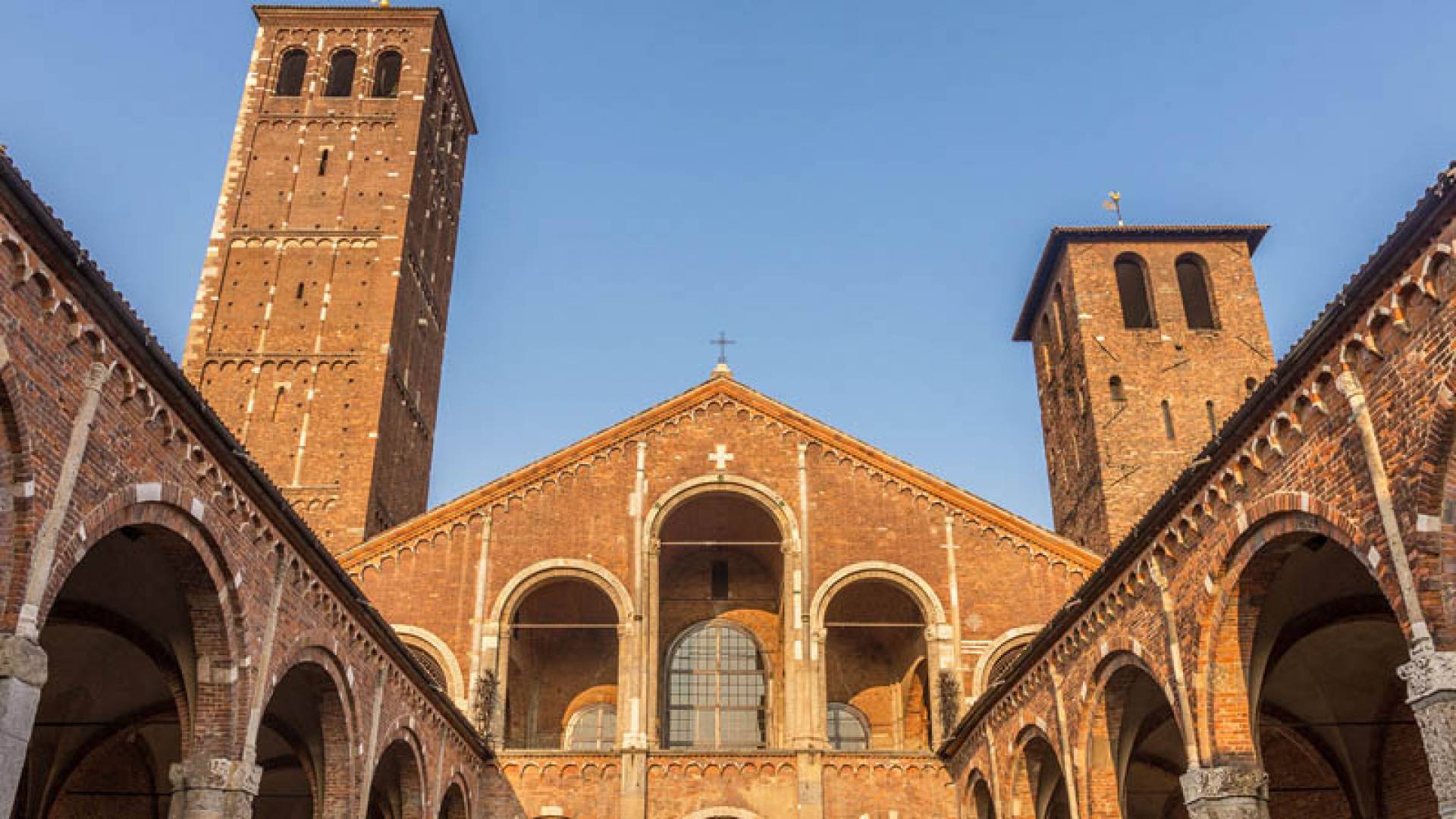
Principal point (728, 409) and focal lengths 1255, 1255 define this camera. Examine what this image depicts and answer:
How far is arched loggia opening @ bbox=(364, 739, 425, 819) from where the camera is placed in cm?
1803

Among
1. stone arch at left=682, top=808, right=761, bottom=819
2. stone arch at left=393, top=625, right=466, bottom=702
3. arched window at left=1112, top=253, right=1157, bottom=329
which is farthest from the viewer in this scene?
arched window at left=1112, top=253, right=1157, bottom=329

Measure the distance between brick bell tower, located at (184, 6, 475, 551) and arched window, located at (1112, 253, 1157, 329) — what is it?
1768cm

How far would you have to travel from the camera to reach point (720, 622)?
26.1 metres

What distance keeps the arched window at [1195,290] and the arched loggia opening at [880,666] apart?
419 inches

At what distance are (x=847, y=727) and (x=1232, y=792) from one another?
14.0 metres

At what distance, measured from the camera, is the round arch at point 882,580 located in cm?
2334

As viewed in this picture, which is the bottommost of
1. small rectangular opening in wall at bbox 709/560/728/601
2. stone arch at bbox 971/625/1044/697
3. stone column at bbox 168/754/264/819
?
stone column at bbox 168/754/264/819

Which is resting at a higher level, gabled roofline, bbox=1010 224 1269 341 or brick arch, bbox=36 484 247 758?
gabled roofline, bbox=1010 224 1269 341

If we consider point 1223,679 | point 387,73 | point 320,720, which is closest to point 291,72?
point 387,73

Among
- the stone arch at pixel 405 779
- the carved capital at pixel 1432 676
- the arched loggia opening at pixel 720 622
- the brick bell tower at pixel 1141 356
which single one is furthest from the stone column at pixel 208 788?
the brick bell tower at pixel 1141 356

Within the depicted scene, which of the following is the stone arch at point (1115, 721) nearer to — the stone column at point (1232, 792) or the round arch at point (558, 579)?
the stone column at point (1232, 792)

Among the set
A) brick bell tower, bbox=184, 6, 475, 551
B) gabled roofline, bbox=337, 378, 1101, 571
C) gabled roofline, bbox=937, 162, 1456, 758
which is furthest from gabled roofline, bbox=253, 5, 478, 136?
gabled roofline, bbox=937, 162, 1456, 758

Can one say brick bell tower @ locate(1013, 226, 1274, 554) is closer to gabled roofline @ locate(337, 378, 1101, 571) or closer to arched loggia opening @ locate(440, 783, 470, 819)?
gabled roofline @ locate(337, 378, 1101, 571)

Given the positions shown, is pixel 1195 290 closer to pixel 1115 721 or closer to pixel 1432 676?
pixel 1115 721
